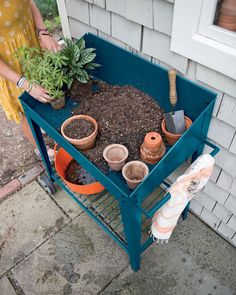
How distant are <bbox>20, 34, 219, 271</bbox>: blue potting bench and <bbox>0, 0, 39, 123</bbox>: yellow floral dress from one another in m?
0.35

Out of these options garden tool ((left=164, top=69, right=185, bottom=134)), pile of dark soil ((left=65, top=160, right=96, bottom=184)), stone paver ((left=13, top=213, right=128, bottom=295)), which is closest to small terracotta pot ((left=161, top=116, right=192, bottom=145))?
garden tool ((left=164, top=69, right=185, bottom=134))

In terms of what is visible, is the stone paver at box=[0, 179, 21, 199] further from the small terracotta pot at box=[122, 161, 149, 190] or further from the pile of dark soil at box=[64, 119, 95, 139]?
the small terracotta pot at box=[122, 161, 149, 190]

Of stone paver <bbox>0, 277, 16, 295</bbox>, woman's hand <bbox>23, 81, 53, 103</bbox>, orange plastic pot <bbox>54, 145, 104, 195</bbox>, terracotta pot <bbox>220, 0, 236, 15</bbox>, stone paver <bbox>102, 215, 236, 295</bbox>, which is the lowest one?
stone paver <bbox>0, 277, 16, 295</bbox>

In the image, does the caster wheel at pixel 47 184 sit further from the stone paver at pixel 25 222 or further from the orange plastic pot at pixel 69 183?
the orange plastic pot at pixel 69 183

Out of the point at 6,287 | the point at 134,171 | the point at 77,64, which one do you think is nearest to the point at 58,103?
the point at 77,64

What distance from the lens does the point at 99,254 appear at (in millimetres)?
2021

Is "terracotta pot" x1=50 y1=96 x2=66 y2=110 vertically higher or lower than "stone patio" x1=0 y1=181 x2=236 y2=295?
higher

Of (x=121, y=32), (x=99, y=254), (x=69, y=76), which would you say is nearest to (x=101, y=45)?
(x=121, y=32)

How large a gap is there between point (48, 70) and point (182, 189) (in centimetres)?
90

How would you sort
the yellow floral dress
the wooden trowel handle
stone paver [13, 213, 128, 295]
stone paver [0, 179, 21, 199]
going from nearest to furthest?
the wooden trowel handle, the yellow floral dress, stone paver [13, 213, 128, 295], stone paver [0, 179, 21, 199]

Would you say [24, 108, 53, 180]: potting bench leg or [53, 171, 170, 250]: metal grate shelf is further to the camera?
[53, 171, 170, 250]: metal grate shelf

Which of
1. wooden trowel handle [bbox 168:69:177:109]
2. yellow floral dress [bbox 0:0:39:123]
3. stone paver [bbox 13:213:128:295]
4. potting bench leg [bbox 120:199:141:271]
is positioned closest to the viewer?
potting bench leg [bbox 120:199:141:271]

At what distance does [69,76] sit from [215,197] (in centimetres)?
114

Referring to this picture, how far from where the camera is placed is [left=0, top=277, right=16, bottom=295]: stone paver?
1909mm
